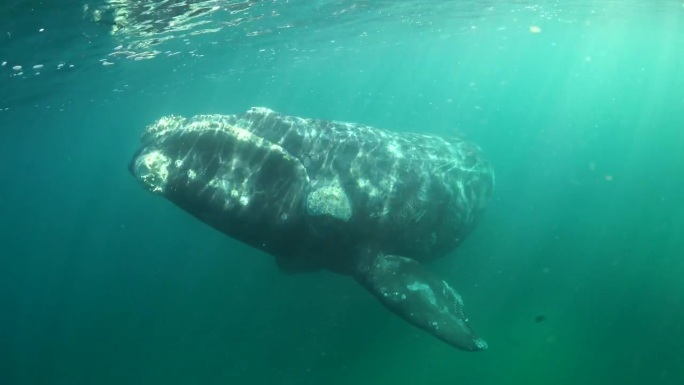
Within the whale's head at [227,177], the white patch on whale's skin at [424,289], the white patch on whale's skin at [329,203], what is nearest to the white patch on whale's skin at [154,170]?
the whale's head at [227,177]

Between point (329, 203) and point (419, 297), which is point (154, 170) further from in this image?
point (419, 297)

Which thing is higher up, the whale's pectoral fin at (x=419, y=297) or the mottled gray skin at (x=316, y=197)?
the mottled gray skin at (x=316, y=197)

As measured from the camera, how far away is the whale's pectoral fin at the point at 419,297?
29.1 feet

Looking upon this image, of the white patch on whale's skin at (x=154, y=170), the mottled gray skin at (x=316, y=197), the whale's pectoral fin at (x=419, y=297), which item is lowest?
the whale's pectoral fin at (x=419, y=297)

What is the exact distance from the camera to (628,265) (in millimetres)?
22359

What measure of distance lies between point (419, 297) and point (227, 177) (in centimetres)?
466

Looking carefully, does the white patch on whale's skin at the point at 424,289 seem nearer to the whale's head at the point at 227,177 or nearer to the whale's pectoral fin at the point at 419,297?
the whale's pectoral fin at the point at 419,297

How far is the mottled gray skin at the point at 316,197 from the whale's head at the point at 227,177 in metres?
0.02

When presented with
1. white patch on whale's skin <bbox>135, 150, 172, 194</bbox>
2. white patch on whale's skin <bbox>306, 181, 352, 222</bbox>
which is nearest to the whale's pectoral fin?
white patch on whale's skin <bbox>306, 181, 352, 222</bbox>

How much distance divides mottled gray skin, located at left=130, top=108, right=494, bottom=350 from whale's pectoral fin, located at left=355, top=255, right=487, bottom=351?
22 mm

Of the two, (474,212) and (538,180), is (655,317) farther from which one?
(538,180)

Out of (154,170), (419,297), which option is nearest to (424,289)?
(419,297)

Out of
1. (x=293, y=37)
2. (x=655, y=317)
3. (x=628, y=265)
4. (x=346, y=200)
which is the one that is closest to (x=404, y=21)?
(x=293, y=37)

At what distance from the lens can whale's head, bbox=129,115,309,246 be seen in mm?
9508
